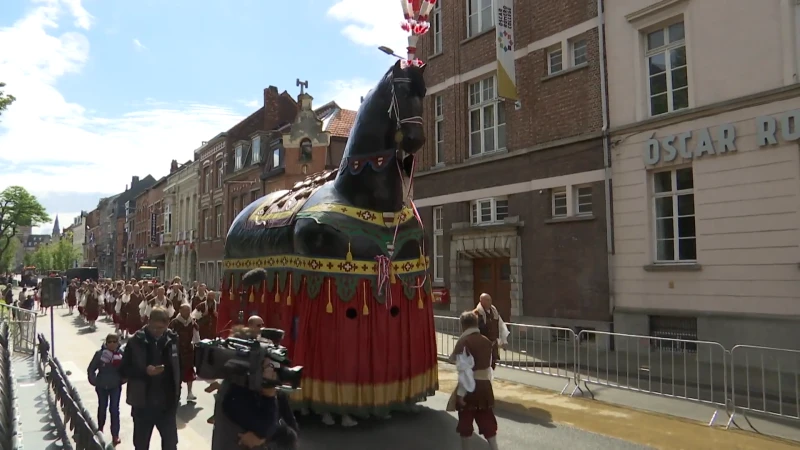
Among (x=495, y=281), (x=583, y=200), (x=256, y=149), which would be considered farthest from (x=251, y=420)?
(x=256, y=149)

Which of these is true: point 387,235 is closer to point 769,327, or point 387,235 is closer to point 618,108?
point 769,327

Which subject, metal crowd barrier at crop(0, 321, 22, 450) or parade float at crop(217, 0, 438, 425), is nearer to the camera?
metal crowd barrier at crop(0, 321, 22, 450)

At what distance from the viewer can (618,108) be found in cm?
1387

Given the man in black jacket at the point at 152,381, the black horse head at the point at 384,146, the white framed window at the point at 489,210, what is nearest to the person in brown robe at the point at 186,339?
the man in black jacket at the point at 152,381

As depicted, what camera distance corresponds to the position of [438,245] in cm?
1927

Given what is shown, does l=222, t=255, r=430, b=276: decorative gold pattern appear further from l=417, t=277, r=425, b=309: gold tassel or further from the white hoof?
the white hoof

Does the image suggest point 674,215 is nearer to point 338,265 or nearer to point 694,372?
point 694,372

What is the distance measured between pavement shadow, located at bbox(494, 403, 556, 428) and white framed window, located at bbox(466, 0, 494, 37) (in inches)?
493

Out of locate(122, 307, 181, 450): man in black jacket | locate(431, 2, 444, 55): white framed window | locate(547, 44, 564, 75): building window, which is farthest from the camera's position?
locate(431, 2, 444, 55): white framed window

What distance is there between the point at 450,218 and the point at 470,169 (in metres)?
1.69

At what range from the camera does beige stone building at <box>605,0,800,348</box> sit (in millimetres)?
10914

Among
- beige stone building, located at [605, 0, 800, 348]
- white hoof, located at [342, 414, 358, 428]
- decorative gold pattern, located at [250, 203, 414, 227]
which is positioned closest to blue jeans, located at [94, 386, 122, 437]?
white hoof, located at [342, 414, 358, 428]

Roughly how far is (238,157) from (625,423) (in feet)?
110

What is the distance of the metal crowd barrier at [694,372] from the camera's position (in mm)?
8051
